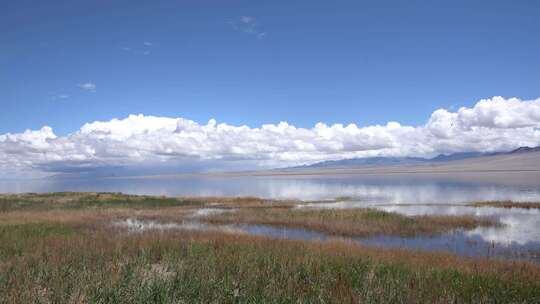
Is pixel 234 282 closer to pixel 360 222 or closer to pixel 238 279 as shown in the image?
pixel 238 279

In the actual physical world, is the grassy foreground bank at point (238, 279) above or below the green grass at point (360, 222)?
above

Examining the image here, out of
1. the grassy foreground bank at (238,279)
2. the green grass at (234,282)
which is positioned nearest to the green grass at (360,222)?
the grassy foreground bank at (238,279)

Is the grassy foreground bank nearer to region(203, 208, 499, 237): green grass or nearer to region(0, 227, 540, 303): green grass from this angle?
region(0, 227, 540, 303): green grass

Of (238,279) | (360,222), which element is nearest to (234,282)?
(238,279)

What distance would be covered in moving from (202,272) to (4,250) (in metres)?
10.6

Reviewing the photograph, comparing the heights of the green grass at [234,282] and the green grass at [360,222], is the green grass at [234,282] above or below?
above

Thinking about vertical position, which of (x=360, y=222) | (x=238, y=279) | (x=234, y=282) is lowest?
(x=360, y=222)

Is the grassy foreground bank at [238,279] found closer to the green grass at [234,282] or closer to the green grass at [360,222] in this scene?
the green grass at [234,282]

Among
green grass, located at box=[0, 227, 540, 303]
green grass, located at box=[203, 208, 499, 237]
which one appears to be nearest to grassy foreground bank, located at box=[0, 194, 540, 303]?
green grass, located at box=[0, 227, 540, 303]

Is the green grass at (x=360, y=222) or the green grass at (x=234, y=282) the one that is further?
the green grass at (x=360, y=222)

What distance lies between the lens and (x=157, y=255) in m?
14.3

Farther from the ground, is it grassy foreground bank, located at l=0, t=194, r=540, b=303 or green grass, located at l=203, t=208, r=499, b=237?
grassy foreground bank, located at l=0, t=194, r=540, b=303

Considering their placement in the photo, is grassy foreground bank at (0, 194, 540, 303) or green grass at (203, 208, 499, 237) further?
green grass at (203, 208, 499, 237)

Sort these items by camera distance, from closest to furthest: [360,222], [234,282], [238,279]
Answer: [234,282]
[238,279]
[360,222]
